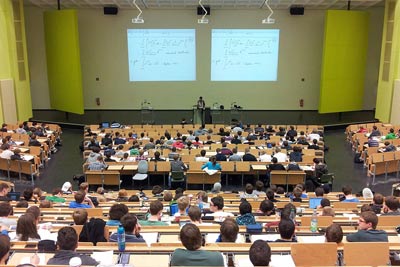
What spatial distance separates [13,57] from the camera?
60.5 ft

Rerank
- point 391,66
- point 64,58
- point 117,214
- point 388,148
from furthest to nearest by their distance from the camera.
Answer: point 64,58, point 391,66, point 388,148, point 117,214

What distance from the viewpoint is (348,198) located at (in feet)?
30.3

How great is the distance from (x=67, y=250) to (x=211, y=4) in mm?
18287

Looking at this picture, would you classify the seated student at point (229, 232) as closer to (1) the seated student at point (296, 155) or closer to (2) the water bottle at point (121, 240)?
(2) the water bottle at point (121, 240)

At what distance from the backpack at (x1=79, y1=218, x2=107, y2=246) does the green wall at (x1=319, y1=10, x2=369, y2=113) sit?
17334 millimetres

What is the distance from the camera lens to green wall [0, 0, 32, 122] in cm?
1767

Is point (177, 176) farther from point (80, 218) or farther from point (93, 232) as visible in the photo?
point (93, 232)

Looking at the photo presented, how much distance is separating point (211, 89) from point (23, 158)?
12.5 metres

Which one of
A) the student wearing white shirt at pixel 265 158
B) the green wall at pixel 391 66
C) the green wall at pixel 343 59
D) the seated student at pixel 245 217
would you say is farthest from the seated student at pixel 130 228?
the green wall at pixel 343 59

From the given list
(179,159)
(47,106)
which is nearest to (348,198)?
(179,159)

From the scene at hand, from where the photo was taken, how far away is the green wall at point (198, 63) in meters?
22.0

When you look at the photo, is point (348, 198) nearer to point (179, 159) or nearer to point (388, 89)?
point (179, 159)

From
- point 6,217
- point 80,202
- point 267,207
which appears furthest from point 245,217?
point 6,217

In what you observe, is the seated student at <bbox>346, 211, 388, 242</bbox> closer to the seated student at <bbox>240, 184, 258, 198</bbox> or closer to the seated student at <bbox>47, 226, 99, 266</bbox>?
the seated student at <bbox>47, 226, 99, 266</bbox>
